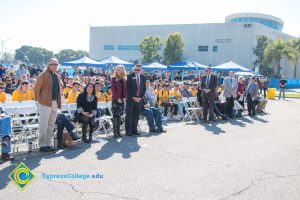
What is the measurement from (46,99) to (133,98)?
9.36 ft

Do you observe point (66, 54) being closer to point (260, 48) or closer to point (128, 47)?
point (128, 47)

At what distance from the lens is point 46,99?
705 centimetres

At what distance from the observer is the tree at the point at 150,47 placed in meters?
65.9

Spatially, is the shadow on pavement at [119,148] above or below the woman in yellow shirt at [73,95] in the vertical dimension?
below

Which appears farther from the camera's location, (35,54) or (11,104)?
(35,54)

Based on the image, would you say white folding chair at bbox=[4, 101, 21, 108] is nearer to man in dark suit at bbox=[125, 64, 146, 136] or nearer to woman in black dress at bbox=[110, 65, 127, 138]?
woman in black dress at bbox=[110, 65, 127, 138]

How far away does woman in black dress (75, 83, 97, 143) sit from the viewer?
26.9 feet

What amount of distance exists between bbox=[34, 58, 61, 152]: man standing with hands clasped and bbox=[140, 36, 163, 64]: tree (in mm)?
59486

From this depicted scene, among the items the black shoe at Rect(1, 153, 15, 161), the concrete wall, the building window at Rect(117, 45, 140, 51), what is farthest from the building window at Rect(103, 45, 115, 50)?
the black shoe at Rect(1, 153, 15, 161)

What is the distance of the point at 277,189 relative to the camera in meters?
5.28

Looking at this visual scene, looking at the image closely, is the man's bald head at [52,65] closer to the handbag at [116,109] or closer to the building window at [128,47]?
the handbag at [116,109]

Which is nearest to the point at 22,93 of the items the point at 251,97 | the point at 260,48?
the point at 251,97

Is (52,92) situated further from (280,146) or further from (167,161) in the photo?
(280,146)

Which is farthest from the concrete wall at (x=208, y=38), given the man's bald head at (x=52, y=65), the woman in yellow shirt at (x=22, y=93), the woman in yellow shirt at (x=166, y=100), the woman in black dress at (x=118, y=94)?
the man's bald head at (x=52, y=65)
